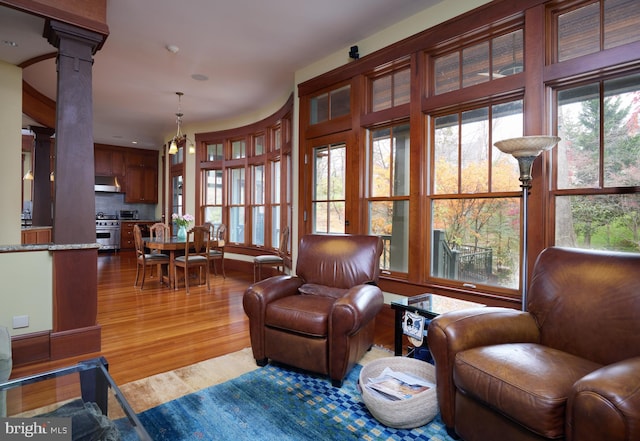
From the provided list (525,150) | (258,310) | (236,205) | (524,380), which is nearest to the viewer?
(524,380)

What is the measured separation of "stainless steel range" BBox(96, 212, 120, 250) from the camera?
903cm

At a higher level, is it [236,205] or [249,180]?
[249,180]

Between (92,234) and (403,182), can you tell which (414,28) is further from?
(92,234)

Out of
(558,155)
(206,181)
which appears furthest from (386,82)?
(206,181)

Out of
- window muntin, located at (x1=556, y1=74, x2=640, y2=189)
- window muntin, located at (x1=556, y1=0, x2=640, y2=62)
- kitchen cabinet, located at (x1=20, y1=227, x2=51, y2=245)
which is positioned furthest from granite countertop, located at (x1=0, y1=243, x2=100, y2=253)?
window muntin, located at (x1=556, y1=0, x2=640, y2=62)

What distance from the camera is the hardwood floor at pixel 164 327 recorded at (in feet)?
8.51

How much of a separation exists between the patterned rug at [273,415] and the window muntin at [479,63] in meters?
2.64

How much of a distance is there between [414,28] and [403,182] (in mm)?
1487

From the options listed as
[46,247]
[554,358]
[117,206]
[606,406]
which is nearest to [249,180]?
[46,247]

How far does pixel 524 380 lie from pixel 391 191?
2.47m

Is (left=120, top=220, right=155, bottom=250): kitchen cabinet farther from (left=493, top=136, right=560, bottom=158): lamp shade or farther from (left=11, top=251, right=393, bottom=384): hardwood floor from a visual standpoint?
(left=493, top=136, right=560, bottom=158): lamp shade

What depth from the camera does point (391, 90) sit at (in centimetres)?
365

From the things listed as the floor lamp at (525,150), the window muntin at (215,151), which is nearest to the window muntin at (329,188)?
the floor lamp at (525,150)

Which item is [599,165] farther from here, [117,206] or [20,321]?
[117,206]
